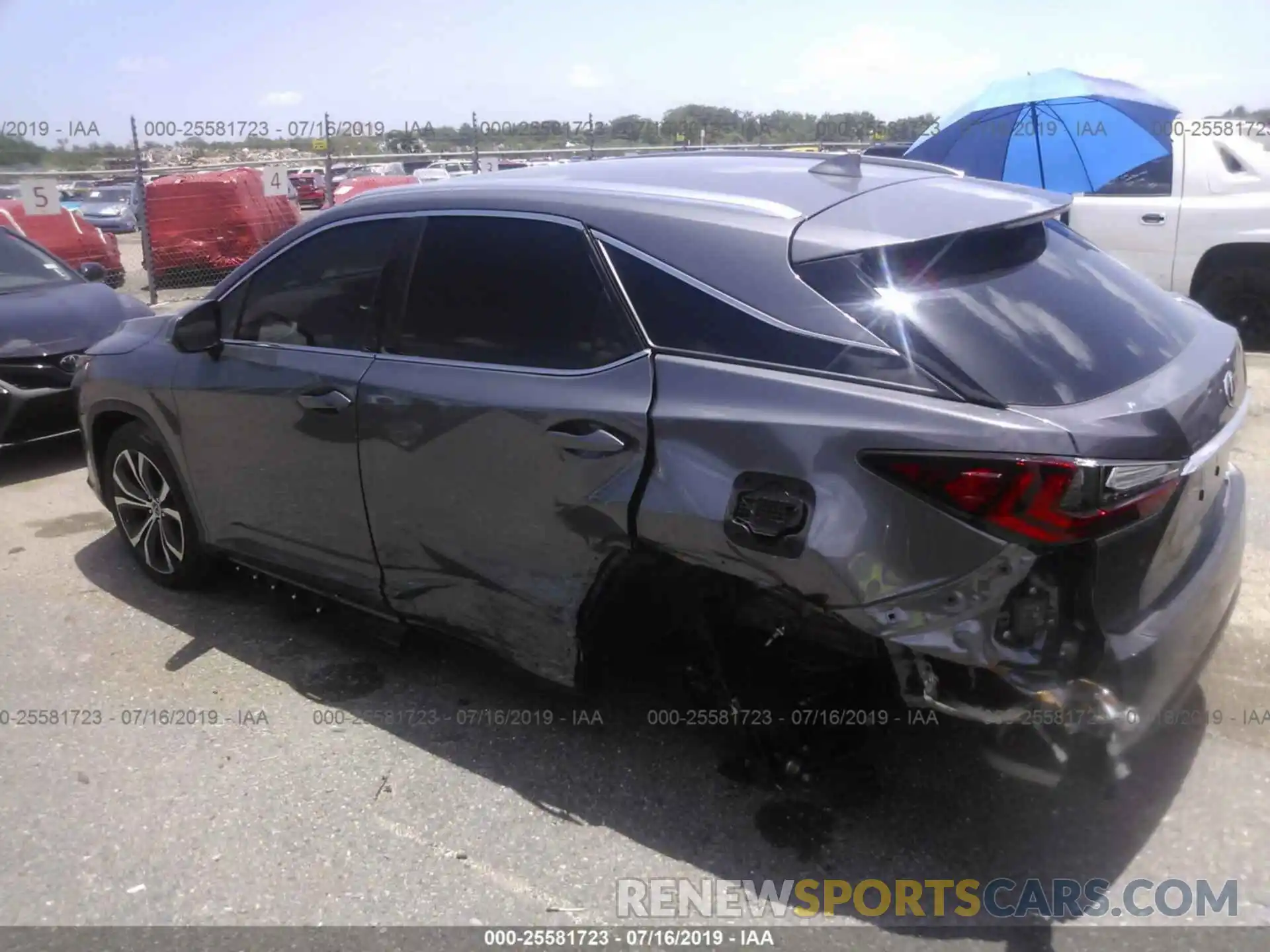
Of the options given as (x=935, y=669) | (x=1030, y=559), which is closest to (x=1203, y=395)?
(x=1030, y=559)

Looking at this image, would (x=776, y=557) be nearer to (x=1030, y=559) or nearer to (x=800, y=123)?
(x=1030, y=559)

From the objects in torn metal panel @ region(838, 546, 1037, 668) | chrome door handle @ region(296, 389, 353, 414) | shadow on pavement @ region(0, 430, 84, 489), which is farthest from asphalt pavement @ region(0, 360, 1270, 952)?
shadow on pavement @ region(0, 430, 84, 489)

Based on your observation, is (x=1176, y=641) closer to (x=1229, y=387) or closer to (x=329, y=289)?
(x=1229, y=387)

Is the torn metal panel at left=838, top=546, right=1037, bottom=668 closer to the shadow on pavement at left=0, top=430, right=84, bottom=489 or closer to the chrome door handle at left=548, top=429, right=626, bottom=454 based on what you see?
the chrome door handle at left=548, top=429, right=626, bottom=454

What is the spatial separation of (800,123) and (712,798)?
Answer: 2352cm

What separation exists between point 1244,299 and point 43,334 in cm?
849

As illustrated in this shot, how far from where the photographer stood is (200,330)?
404 centimetres

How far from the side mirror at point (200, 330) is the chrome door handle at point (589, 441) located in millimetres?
1774

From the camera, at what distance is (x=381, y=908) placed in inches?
108

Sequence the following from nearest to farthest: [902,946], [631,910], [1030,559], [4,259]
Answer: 1. [1030,559]
2. [902,946]
3. [631,910]
4. [4,259]

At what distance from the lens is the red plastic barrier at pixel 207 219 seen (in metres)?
14.2

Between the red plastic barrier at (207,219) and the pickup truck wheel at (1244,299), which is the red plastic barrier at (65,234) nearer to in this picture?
the red plastic barrier at (207,219)

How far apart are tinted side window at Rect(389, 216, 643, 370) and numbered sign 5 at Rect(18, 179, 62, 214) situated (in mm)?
11784

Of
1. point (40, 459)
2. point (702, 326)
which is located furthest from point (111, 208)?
point (702, 326)
